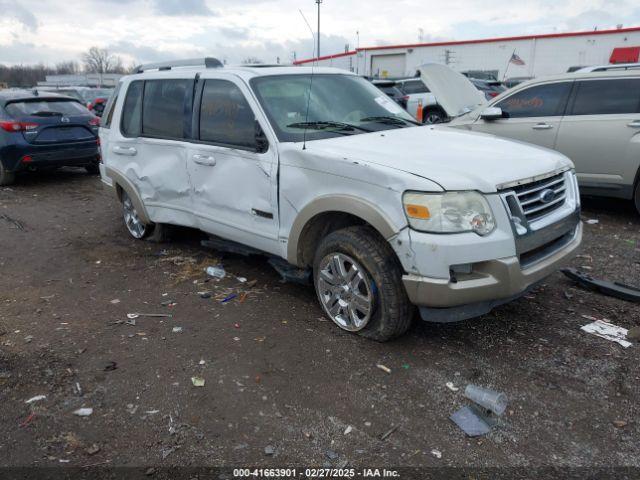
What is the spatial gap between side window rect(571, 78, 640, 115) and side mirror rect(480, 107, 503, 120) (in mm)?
895

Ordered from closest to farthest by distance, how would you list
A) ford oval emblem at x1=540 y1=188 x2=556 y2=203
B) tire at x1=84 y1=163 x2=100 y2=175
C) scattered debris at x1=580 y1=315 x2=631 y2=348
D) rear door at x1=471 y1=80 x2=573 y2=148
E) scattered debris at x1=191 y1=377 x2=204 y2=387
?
scattered debris at x1=191 y1=377 x2=204 y2=387 → ford oval emblem at x1=540 y1=188 x2=556 y2=203 → scattered debris at x1=580 y1=315 x2=631 y2=348 → rear door at x1=471 y1=80 x2=573 y2=148 → tire at x1=84 y1=163 x2=100 y2=175

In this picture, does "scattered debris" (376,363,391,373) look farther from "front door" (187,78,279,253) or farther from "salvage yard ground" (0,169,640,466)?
"front door" (187,78,279,253)

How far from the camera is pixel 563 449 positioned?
2.52 m

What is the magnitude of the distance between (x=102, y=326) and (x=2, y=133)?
6421 mm

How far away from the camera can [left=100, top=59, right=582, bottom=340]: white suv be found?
9.74 feet

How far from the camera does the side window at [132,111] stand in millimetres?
5328

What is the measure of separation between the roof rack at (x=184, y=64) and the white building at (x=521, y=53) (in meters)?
26.9

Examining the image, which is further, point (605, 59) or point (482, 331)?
point (605, 59)

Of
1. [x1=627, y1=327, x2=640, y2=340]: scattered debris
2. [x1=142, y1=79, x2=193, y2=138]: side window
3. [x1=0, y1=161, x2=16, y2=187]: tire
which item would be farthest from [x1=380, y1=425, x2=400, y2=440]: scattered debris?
[x1=0, y1=161, x2=16, y2=187]: tire

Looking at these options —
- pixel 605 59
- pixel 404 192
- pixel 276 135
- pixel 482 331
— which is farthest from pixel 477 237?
pixel 605 59

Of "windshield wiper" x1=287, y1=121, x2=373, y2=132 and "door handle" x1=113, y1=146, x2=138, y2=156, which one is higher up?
"windshield wiper" x1=287, y1=121, x2=373, y2=132

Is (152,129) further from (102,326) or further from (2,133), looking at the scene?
(2,133)

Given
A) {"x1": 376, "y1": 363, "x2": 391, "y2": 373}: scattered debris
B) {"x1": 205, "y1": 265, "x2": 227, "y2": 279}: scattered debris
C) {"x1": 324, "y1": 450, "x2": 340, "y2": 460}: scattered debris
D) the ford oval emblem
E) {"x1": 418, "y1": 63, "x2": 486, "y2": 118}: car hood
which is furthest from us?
{"x1": 418, "y1": 63, "x2": 486, "y2": 118}: car hood

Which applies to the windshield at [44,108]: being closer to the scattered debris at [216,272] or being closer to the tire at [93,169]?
the tire at [93,169]
